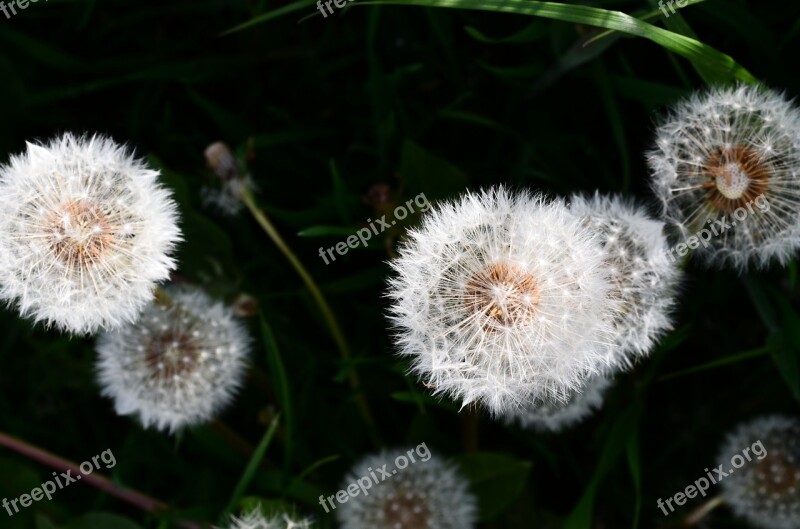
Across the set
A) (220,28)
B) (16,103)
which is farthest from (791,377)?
(16,103)

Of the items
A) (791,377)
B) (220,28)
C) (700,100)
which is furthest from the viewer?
(220,28)

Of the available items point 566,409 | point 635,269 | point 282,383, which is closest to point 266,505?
point 282,383

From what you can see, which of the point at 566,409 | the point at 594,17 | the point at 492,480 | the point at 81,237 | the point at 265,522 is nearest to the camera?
the point at 81,237

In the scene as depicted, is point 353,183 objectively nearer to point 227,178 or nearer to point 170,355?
point 227,178

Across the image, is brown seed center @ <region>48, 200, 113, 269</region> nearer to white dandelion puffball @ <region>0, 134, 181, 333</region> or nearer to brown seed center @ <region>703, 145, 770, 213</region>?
white dandelion puffball @ <region>0, 134, 181, 333</region>

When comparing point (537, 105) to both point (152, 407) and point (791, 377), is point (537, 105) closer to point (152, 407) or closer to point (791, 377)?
point (791, 377)

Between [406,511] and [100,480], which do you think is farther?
[100,480]
